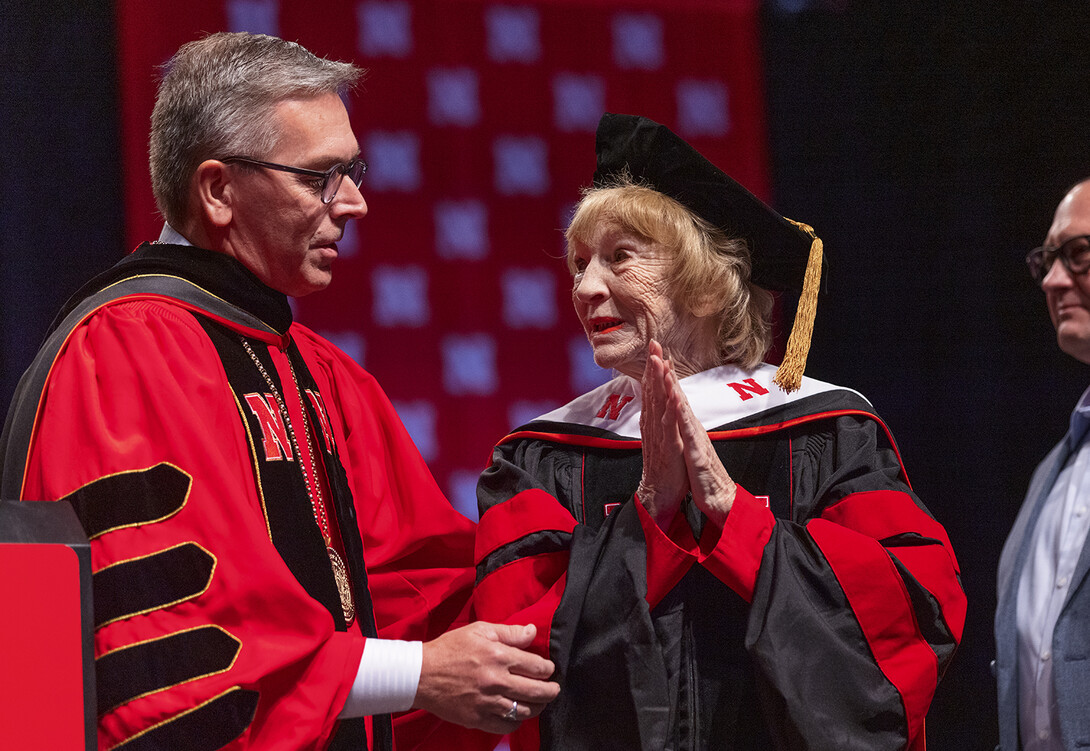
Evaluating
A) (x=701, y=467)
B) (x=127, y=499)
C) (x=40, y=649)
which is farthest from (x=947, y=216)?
(x=40, y=649)

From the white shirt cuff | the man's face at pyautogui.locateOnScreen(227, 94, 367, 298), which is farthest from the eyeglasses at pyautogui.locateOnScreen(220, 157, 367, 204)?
the white shirt cuff

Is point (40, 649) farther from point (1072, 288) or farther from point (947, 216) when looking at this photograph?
point (947, 216)

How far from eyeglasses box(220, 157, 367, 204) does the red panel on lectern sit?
91cm

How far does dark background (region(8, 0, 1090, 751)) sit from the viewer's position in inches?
162

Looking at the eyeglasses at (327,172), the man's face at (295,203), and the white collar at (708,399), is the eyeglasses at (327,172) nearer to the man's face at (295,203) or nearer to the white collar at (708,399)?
the man's face at (295,203)

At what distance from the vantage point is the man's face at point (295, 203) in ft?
7.25

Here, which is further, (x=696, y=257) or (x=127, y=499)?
(x=696, y=257)

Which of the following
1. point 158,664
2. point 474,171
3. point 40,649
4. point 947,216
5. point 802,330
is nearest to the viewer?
point 40,649

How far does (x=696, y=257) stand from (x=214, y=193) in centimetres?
94

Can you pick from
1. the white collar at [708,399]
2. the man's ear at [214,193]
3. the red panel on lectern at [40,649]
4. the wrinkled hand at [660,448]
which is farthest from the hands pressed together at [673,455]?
the red panel on lectern at [40,649]

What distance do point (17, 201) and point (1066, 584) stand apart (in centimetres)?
294

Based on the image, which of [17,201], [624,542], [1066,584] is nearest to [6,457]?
[624,542]

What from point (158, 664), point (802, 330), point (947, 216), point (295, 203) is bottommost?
point (158, 664)

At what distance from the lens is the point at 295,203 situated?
2229 mm
